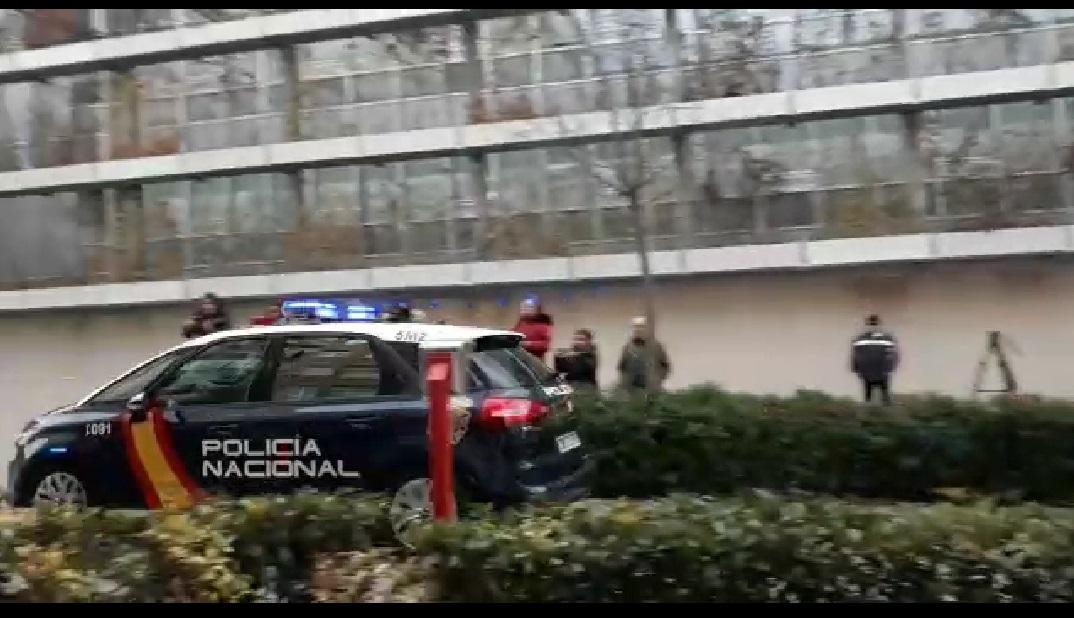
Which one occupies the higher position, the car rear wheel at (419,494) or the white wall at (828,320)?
the white wall at (828,320)

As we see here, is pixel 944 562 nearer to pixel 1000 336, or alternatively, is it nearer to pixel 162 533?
pixel 162 533

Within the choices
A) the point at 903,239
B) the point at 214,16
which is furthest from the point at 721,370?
the point at 214,16

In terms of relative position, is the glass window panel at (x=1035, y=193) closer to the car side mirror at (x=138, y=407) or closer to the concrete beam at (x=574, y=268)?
the concrete beam at (x=574, y=268)

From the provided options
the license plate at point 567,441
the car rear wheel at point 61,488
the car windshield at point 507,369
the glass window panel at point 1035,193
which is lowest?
the car rear wheel at point 61,488

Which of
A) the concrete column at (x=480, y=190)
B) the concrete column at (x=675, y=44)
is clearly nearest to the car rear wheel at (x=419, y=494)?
the concrete column at (x=675, y=44)

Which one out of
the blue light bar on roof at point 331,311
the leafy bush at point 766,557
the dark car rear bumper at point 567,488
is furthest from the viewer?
the blue light bar on roof at point 331,311

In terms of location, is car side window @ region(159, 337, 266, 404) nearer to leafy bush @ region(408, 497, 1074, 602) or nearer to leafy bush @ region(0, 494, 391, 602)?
leafy bush @ region(0, 494, 391, 602)

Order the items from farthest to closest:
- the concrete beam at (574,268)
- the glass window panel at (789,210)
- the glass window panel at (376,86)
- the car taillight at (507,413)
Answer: the glass window panel at (376,86) < the glass window panel at (789,210) < the concrete beam at (574,268) < the car taillight at (507,413)

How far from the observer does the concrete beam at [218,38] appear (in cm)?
2359

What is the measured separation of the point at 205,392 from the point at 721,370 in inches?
591

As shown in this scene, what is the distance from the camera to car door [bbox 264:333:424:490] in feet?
26.3

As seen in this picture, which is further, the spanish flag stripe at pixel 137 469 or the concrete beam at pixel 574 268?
the concrete beam at pixel 574 268

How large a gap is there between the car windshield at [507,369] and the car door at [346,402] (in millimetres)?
418

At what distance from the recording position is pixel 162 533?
5234mm
